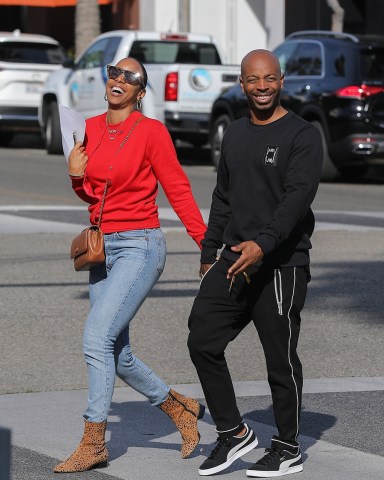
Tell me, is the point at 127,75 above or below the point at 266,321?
above

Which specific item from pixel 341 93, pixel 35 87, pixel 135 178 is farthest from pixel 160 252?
pixel 35 87

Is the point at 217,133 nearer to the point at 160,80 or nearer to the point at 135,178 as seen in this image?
the point at 160,80

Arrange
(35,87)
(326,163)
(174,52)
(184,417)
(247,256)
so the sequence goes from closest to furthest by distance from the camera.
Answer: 1. (247,256)
2. (184,417)
3. (326,163)
4. (174,52)
5. (35,87)

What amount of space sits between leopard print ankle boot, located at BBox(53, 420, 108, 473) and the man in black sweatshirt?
0.41 meters

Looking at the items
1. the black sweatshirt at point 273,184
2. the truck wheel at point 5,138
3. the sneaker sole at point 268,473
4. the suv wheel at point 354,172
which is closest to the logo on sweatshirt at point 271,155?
the black sweatshirt at point 273,184

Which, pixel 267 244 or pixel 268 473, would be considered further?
pixel 268 473

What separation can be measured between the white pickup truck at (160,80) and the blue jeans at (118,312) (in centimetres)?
1612

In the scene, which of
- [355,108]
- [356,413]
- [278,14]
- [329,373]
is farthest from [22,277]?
[278,14]

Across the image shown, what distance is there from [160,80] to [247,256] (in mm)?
16914

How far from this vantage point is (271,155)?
5.45 meters

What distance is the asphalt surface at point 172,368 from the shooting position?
234 inches

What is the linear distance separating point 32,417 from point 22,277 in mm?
4600

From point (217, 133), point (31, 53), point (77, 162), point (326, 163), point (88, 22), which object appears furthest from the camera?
point (88, 22)

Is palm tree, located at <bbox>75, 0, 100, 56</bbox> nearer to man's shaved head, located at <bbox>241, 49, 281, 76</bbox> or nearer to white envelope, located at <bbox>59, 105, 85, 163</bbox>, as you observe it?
white envelope, located at <bbox>59, 105, 85, 163</bbox>
